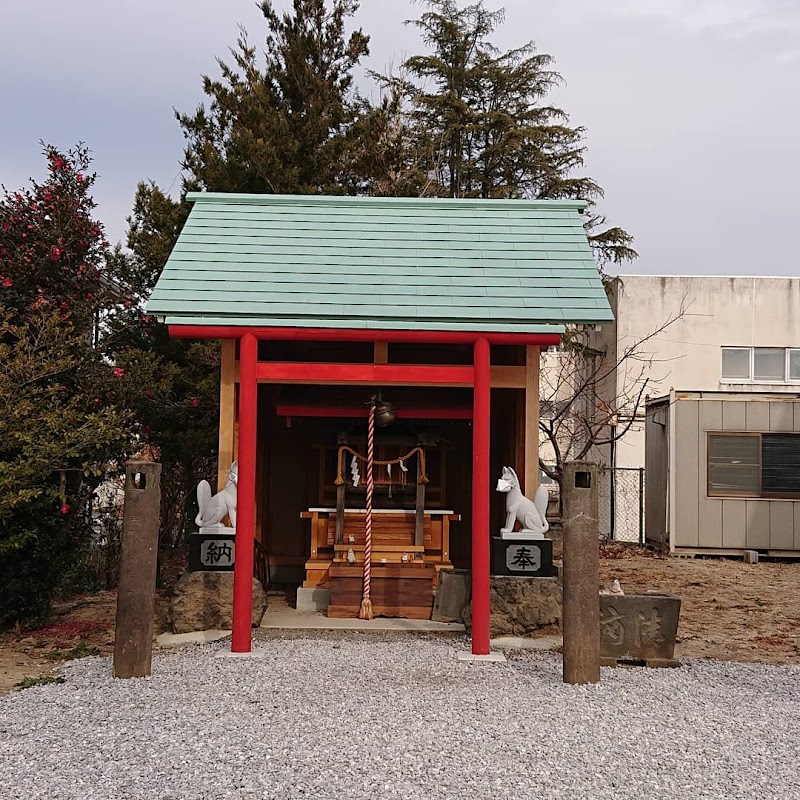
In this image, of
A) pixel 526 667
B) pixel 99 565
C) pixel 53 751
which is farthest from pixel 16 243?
pixel 526 667

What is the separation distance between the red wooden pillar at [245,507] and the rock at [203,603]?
73cm

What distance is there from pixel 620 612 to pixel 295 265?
4.26 meters

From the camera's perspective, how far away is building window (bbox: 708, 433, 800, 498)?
15.1 meters

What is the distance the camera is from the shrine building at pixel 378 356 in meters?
7.77

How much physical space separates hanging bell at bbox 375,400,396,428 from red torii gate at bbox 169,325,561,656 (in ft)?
4.33

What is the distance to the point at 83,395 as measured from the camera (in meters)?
9.62

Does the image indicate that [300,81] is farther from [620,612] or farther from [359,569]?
[620,612]

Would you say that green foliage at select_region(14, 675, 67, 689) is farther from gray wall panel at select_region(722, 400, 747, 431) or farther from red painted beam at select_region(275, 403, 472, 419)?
gray wall panel at select_region(722, 400, 747, 431)

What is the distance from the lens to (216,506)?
8469 millimetres

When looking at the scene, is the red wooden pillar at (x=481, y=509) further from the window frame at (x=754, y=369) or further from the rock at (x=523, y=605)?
the window frame at (x=754, y=369)

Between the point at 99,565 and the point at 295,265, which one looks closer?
the point at 295,265

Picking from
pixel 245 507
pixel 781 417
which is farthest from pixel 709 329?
pixel 245 507

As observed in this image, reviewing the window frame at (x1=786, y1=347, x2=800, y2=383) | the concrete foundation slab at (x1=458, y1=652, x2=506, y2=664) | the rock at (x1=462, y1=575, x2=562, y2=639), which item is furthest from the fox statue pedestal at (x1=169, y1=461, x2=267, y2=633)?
the window frame at (x1=786, y1=347, x2=800, y2=383)

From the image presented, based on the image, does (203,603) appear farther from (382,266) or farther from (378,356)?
(382,266)
